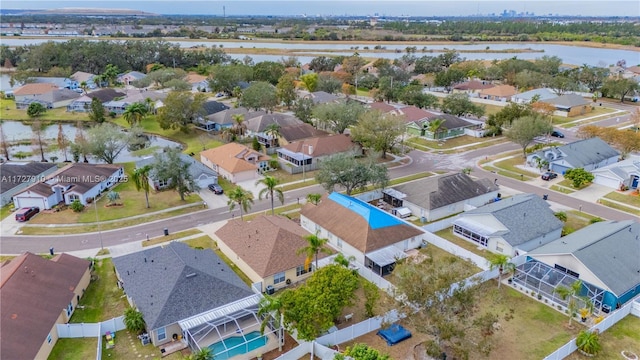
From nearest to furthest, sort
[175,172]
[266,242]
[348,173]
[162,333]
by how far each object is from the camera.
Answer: [162,333], [266,242], [348,173], [175,172]

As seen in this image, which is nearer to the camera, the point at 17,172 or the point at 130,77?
the point at 17,172

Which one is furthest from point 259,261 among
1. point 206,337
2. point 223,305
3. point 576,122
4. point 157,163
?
point 576,122

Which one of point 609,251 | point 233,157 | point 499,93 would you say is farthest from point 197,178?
point 499,93

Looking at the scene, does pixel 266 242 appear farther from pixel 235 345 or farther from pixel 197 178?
pixel 197 178

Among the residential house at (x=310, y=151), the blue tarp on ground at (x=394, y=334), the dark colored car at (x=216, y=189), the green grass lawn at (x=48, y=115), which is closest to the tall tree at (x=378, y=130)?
the residential house at (x=310, y=151)

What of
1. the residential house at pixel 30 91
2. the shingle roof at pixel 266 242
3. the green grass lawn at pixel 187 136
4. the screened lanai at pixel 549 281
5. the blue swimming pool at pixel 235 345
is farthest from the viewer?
the residential house at pixel 30 91

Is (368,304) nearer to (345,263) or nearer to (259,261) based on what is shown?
(345,263)

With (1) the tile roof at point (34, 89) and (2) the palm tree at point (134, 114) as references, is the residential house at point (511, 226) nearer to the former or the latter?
(2) the palm tree at point (134, 114)
